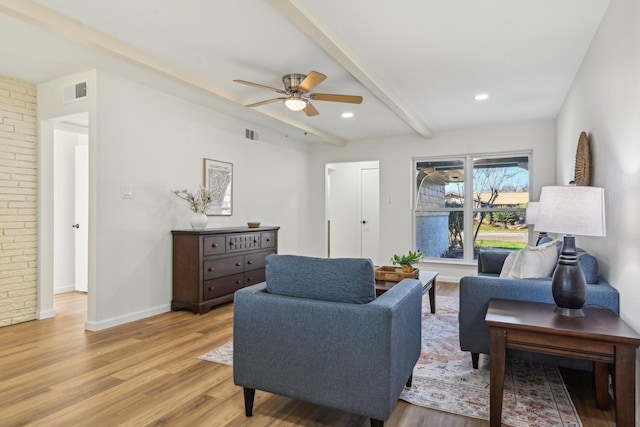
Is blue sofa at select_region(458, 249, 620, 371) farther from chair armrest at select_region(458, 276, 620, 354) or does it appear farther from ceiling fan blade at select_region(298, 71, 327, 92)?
ceiling fan blade at select_region(298, 71, 327, 92)

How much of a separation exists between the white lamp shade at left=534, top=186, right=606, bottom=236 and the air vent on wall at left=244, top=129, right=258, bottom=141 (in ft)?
13.7

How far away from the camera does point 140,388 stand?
2.32 metres

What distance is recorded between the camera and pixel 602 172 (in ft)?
8.45

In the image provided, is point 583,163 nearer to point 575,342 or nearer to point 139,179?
point 575,342

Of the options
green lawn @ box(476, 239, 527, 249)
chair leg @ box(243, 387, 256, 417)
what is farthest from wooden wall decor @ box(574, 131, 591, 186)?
chair leg @ box(243, 387, 256, 417)

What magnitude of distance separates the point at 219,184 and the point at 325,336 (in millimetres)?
3496

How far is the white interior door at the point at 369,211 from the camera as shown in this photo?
766 cm

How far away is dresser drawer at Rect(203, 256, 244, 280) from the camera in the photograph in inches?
161

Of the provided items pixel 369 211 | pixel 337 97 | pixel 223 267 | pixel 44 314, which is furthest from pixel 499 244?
pixel 44 314

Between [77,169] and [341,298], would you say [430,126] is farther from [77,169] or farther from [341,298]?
[77,169]

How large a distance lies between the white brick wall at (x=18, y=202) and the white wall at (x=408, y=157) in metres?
4.27

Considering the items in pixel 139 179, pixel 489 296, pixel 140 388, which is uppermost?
pixel 139 179

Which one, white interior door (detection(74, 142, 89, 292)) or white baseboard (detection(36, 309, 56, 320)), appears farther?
white interior door (detection(74, 142, 89, 292))

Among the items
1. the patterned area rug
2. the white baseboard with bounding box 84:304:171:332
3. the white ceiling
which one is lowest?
the patterned area rug
